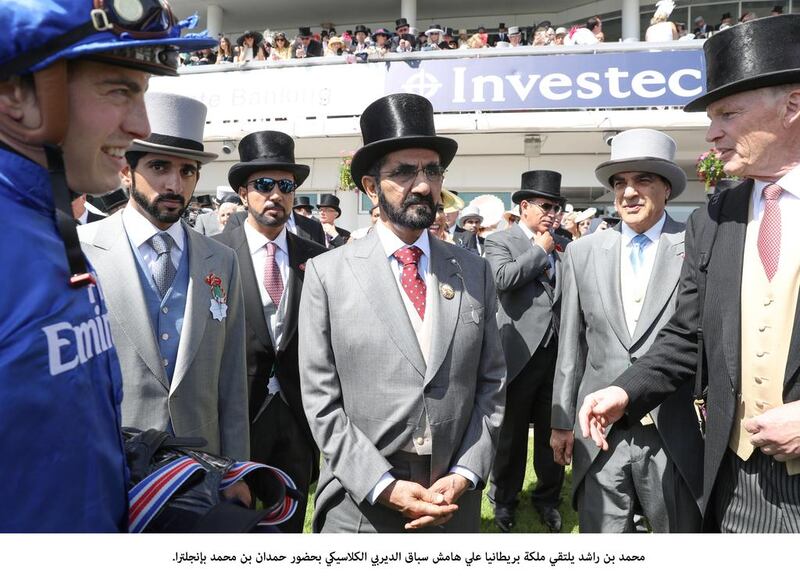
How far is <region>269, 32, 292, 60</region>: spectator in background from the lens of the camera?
62.0 feet

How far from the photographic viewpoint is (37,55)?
1.20m

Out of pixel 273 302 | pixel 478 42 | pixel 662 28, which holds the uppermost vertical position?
pixel 478 42

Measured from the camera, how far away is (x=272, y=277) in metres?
3.98

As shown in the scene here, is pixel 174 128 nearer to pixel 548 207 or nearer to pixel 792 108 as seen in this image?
pixel 792 108

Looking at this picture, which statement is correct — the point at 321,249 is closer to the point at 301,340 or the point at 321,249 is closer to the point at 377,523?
the point at 301,340

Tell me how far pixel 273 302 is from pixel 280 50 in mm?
17129

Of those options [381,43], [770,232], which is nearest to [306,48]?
[381,43]

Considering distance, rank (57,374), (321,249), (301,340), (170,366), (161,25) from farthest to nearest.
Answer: (321,249) → (301,340) → (170,366) → (161,25) → (57,374)

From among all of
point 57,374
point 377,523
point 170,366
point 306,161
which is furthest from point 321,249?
point 306,161

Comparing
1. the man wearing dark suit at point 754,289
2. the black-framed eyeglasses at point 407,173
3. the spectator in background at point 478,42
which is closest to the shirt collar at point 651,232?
the man wearing dark suit at point 754,289

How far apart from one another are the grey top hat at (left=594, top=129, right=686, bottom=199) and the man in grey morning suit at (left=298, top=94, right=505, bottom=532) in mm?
1195

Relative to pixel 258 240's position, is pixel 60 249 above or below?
below

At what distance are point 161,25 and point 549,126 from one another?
597 inches

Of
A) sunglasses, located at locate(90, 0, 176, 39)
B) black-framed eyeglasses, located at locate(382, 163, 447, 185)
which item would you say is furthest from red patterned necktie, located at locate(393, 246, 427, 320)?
sunglasses, located at locate(90, 0, 176, 39)
